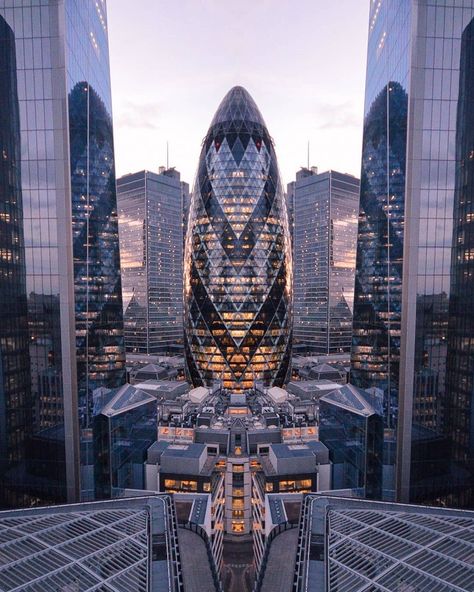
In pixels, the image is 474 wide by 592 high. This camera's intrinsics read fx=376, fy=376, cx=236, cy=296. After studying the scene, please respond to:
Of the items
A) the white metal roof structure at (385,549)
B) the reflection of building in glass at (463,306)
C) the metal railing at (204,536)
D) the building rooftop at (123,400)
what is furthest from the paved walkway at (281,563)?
the building rooftop at (123,400)

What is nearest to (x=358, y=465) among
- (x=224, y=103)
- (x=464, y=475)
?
(x=464, y=475)

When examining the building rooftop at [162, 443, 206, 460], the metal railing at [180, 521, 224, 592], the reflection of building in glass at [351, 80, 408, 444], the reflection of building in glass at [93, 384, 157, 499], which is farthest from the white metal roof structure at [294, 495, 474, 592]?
the reflection of building in glass at [93, 384, 157, 499]

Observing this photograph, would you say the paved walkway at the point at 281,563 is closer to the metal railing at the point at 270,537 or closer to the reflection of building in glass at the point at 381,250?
the metal railing at the point at 270,537

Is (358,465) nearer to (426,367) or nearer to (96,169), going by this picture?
(426,367)

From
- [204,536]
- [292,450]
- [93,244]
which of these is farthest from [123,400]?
[204,536]

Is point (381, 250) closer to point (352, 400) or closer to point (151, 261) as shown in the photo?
point (352, 400)
